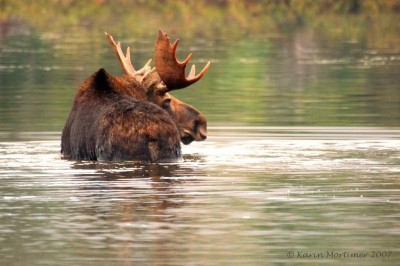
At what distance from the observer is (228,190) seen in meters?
14.2

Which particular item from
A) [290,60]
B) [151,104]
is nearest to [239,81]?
[290,60]

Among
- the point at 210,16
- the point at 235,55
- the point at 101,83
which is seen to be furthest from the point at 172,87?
the point at 210,16

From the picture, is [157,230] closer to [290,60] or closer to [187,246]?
[187,246]

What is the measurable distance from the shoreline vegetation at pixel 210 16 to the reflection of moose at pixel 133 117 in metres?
26.8

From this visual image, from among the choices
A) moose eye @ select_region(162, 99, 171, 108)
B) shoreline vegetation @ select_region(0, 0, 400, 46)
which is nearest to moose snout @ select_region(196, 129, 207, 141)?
moose eye @ select_region(162, 99, 171, 108)

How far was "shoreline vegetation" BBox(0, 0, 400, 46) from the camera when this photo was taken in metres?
53.8

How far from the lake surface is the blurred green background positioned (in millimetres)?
148

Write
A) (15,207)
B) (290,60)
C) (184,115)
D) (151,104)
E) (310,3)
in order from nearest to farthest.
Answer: (15,207) < (151,104) < (184,115) < (290,60) < (310,3)

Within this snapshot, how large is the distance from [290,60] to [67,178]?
22.8m

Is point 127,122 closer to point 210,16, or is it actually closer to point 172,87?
point 172,87

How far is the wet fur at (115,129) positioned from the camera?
1577cm

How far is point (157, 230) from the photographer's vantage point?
39.6 feet

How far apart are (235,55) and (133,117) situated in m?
23.8

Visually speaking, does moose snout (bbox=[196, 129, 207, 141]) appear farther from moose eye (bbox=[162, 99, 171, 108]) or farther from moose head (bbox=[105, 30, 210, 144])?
moose eye (bbox=[162, 99, 171, 108])
